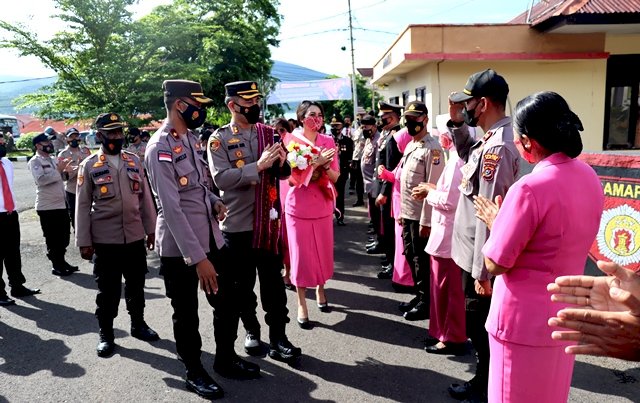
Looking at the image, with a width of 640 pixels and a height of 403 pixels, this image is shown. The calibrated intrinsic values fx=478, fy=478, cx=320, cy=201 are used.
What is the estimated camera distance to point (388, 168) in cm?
575

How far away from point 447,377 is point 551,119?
2.28 metres

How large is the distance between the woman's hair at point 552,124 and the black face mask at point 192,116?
7.16 ft

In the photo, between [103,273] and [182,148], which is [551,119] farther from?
[103,273]

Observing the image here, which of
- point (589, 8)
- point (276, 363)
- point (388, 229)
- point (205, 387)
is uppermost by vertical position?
point (589, 8)

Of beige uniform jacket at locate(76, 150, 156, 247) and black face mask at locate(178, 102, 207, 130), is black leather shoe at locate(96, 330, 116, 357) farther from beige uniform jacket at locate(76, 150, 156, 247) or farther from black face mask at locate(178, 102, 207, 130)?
black face mask at locate(178, 102, 207, 130)

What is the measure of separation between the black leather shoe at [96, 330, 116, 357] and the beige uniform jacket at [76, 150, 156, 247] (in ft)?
2.69

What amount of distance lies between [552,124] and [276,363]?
112 inches

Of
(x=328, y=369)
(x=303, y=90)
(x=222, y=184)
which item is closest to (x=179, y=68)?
(x=222, y=184)

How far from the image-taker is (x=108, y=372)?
152 inches

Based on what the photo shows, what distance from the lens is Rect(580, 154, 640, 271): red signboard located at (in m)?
4.45

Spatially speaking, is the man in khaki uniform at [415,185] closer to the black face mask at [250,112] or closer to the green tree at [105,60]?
the black face mask at [250,112]

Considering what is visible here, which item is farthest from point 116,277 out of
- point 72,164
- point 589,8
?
point 589,8

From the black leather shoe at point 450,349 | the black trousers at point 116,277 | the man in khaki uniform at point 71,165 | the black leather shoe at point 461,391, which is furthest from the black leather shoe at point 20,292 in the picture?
the black leather shoe at point 461,391

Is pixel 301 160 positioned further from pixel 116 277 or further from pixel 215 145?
pixel 116 277
